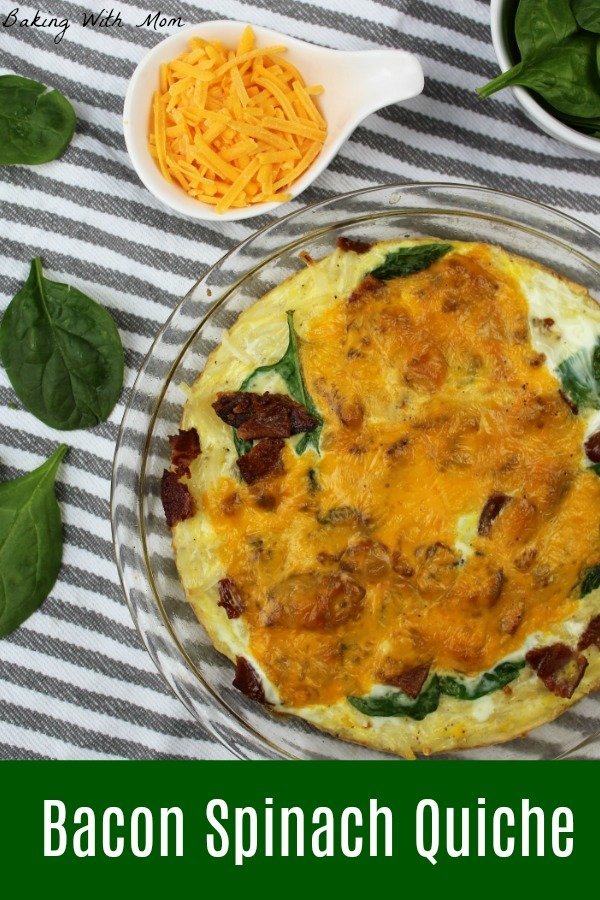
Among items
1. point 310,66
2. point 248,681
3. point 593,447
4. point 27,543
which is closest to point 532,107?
point 310,66

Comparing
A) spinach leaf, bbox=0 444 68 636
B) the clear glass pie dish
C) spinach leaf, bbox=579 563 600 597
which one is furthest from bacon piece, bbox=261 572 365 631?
spinach leaf, bbox=0 444 68 636

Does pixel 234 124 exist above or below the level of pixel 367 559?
above

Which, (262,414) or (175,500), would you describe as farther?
(175,500)

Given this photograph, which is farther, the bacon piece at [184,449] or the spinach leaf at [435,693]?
the bacon piece at [184,449]

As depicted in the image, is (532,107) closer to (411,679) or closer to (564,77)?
(564,77)

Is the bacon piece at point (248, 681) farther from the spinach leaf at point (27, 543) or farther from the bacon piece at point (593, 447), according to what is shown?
the bacon piece at point (593, 447)

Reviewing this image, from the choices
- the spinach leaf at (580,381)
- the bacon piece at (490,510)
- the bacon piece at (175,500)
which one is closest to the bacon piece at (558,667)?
the bacon piece at (490,510)

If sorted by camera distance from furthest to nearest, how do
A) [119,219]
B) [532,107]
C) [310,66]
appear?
[119,219] → [310,66] → [532,107]
